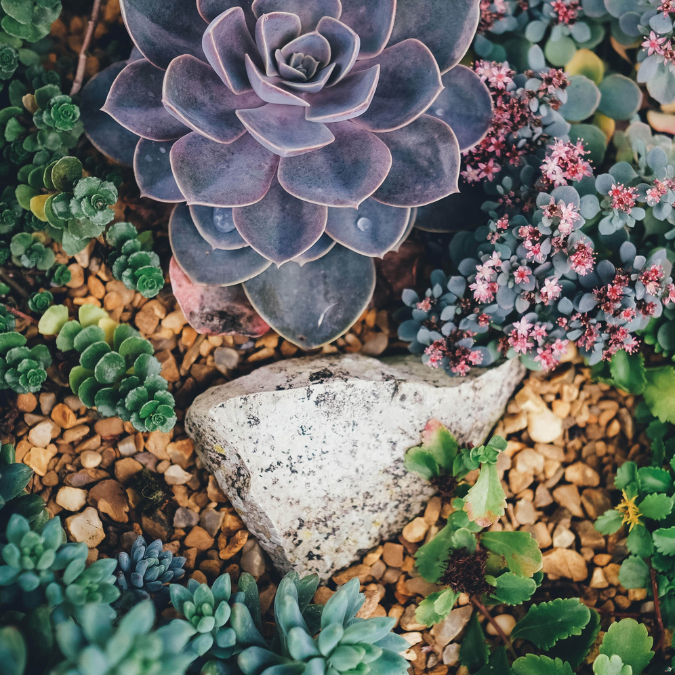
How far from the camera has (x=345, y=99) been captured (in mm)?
1435

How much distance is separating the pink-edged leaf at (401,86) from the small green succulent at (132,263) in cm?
72

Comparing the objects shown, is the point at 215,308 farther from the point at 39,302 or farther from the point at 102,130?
the point at 102,130

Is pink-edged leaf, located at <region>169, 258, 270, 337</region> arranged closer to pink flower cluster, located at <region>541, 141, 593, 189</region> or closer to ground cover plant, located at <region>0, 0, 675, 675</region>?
ground cover plant, located at <region>0, 0, 675, 675</region>

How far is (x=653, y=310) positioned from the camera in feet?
5.38

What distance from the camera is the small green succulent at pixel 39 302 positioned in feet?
5.54

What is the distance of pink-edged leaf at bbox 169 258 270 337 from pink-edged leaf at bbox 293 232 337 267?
0.30m

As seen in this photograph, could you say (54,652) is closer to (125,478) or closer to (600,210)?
(125,478)

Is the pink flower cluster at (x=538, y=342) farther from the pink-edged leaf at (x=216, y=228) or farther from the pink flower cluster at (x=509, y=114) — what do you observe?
the pink-edged leaf at (x=216, y=228)

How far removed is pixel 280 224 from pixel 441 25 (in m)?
0.68

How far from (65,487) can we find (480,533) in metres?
1.25

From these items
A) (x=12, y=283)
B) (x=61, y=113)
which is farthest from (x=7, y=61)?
(x=12, y=283)

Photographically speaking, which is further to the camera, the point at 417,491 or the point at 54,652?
the point at 417,491

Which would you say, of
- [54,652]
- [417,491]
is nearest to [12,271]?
[54,652]

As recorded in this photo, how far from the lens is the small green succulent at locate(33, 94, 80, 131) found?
62.2 inches
